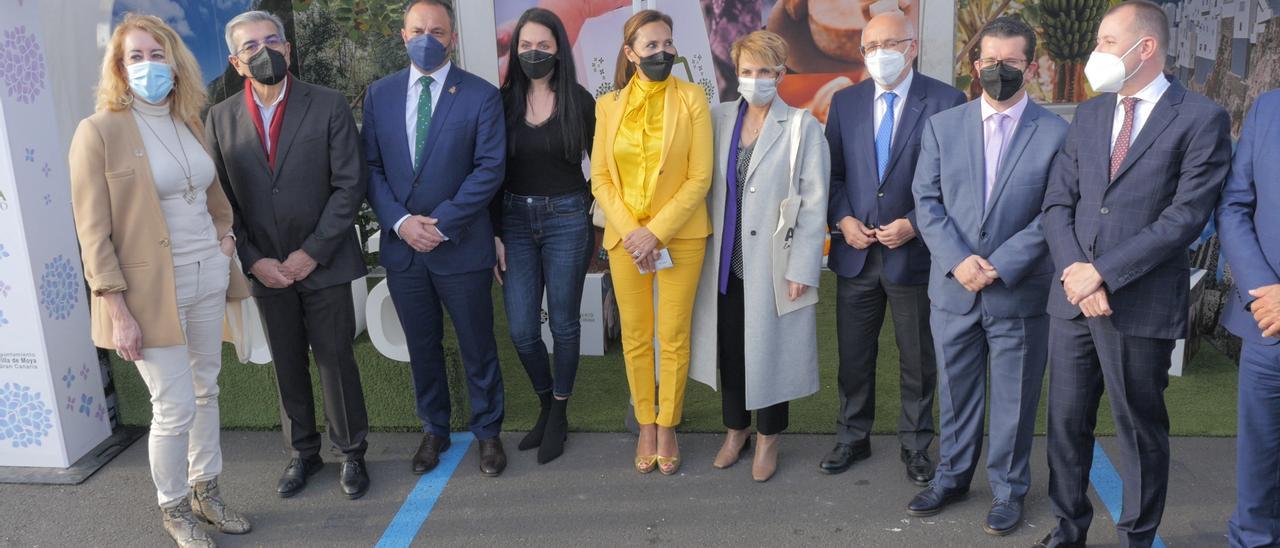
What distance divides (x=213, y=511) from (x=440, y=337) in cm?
112

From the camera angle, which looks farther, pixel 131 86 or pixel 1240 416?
pixel 131 86

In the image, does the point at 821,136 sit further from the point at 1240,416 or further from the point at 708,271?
the point at 1240,416

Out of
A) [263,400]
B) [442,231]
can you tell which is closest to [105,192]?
[442,231]

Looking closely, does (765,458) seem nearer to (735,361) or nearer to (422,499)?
(735,361)

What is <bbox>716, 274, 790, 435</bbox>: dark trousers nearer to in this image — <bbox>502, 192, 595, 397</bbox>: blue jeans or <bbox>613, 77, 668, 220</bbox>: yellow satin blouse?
<bbox>613, 77, 668, 220</bbox>: yellow satin blouse

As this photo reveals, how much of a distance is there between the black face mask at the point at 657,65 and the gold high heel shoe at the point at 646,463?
63.5 inches

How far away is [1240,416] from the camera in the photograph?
3.00 m

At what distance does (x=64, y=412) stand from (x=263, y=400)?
0.85m

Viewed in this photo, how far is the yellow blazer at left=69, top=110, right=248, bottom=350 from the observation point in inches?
125

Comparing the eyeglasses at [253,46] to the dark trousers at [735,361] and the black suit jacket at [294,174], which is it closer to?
the black suit jacket at [294,174]

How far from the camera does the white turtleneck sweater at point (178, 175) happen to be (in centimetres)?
333

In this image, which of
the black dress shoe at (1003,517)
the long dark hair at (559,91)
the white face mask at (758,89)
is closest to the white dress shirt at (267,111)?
the long dark hair at (559,91)

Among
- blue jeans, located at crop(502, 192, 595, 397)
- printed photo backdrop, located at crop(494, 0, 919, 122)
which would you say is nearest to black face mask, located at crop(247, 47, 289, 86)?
blue jeans, located at crop(502, 192, 595, 397)

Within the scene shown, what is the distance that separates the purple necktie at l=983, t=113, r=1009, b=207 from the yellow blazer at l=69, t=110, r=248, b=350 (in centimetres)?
285
